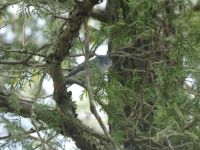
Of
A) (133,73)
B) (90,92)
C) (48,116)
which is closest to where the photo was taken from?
(90,92)

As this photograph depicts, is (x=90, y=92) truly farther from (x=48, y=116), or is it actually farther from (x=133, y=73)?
(x=48, y=116)

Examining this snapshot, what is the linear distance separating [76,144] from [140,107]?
1.49 feet

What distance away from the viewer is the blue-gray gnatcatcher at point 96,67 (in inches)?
57.4

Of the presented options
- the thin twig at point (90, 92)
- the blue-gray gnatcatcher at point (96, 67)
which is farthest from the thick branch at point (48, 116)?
the thin twig at point (90, 92)

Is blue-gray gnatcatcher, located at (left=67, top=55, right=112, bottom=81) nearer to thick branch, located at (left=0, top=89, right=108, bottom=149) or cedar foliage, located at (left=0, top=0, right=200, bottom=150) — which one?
cedar foliage, located at (left=0, top=0, right=200, bottom=150)

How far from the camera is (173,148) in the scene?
4.75ft

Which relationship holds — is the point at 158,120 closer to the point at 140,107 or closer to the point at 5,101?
the point at 140,107

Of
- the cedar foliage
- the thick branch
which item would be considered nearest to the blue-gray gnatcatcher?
the cedar foliage

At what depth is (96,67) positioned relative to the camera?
4.80ft

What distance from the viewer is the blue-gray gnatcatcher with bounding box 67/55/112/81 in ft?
4.79

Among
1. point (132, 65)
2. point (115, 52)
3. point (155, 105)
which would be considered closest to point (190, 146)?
point (155, 105)

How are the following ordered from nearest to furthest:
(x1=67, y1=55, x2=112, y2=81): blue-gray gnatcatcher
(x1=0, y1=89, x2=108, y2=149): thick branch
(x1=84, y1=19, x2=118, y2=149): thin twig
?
1. (x1=84, y1=19, x2=118, y2=149): thin twig
2. (x1=67, y1=55, x2=112, y2=81): blue-gray gnatcatcher
3. (x1=0, y1=89, x2=108, y2=149): thick branch

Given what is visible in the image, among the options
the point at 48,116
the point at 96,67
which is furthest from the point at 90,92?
the point at 48,116

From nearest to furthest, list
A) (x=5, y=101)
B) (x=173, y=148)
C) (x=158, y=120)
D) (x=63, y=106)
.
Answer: (x=158, y=120), (x=173, y=148), (x=63, y=106), (x=5, y=101)
